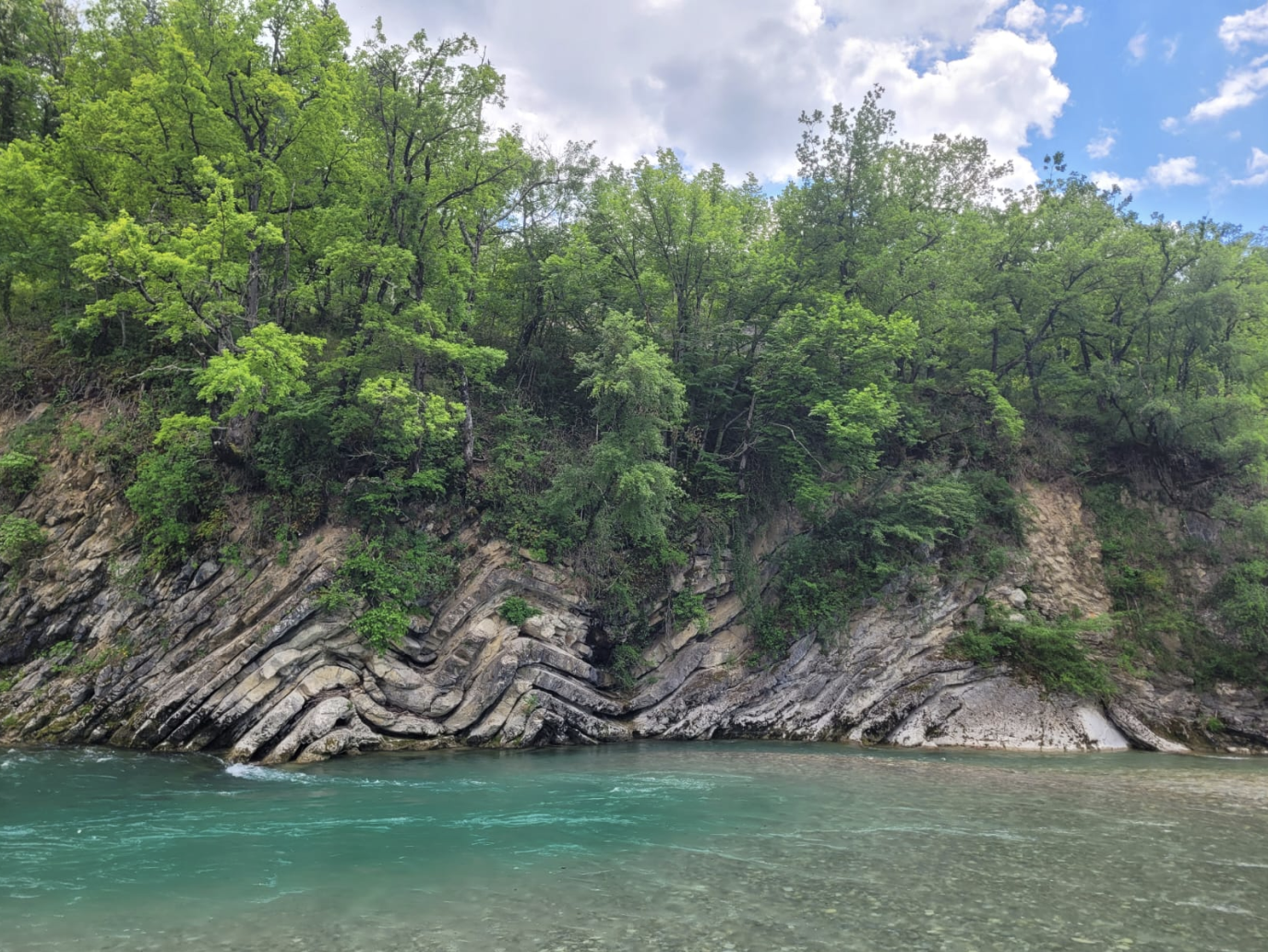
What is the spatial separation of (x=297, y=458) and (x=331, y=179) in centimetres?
833

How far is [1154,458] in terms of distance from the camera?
23.7 m

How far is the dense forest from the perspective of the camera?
1780 cm

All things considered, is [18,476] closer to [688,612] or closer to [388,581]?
[388,581]

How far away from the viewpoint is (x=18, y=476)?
18531 mm

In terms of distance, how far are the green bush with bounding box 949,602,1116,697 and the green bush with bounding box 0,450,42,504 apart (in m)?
25.1

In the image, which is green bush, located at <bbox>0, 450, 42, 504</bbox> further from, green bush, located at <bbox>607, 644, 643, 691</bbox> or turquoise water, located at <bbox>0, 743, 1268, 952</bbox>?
green bush, located at <bbox>607, 644, 643, 691</bbox>

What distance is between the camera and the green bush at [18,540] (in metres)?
17.2

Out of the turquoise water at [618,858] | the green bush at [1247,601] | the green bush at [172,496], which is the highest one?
the green bush at [172,496]

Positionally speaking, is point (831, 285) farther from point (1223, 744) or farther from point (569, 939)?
point (569, 939)

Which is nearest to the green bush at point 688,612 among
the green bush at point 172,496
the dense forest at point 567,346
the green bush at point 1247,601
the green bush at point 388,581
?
the dense forest at point 567,346

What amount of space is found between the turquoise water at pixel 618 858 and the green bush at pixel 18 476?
27.5 ft

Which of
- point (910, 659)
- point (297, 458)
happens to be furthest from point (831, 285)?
point (297, 458)

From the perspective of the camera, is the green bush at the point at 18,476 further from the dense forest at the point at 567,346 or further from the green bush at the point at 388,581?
the green bush at the point at 388,581

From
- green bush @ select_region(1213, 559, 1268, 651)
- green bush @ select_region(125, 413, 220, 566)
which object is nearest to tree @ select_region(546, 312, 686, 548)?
green bush @ select_region(125, 413, 220, 566)
